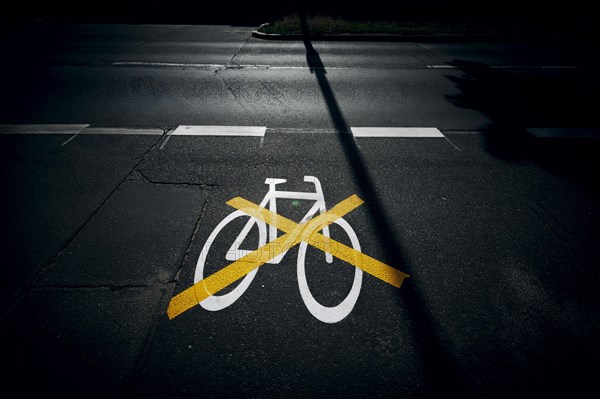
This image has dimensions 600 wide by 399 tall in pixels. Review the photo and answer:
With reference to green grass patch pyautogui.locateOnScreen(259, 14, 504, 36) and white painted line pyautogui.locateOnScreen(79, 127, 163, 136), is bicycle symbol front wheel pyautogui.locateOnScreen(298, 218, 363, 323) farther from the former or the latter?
green grass patch pyautogui.locateOnScreen(259, 14, 504, 36)

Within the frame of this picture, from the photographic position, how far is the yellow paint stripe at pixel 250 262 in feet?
8.43

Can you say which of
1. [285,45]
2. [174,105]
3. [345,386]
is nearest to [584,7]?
[285,45]

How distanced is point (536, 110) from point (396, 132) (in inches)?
135

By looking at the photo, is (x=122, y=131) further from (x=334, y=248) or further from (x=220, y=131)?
(x=334, y=248)

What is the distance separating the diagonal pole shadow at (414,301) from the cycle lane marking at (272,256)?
16 cm

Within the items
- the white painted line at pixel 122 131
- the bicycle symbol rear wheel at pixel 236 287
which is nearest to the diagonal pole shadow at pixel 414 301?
the bicycle symbol rear wheel at pixel 236 287

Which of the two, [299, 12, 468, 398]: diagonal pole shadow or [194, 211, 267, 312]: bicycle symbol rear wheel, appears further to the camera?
[194, 211, 267, 312]: bicycle symbol rear wheel

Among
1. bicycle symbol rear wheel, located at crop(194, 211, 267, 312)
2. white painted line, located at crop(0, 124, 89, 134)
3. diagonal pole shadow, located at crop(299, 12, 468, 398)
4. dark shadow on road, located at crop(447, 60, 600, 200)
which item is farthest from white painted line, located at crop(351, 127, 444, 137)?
white painted line, located at crop(0, 124, 89, 134)

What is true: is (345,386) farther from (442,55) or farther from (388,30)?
(388,30)

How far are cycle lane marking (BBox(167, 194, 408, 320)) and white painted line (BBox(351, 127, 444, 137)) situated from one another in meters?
2.02

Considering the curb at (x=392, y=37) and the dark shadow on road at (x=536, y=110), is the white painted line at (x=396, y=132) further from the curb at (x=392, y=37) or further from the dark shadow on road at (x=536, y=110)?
the curb at (x=392, y=37)

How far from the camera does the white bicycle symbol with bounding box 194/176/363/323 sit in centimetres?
252

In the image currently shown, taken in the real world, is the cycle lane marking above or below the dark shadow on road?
below

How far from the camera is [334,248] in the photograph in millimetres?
3076
